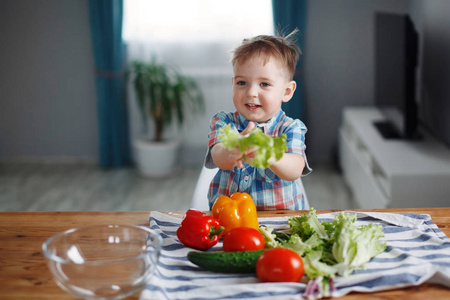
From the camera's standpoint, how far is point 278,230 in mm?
1334

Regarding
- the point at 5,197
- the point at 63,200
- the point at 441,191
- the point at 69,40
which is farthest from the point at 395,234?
the point at 69,40

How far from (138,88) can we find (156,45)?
0.45 metres

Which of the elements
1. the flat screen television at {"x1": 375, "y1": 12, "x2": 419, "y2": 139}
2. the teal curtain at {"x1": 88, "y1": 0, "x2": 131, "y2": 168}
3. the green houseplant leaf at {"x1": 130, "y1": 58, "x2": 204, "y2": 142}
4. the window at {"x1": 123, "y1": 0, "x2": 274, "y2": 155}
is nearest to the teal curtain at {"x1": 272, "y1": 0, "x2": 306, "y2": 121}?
the window at {"x1": 123, "y1": 0, "x2": 274, "y2": 155}

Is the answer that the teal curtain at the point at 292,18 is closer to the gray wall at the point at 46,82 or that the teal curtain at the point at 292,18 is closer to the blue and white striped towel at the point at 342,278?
the gray wall at the point at 46,82

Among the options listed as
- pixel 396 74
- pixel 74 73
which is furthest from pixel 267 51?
pixel 74 73

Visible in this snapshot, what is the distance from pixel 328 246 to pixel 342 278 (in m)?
0.12

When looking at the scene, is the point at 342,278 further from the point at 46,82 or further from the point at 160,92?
the point at 46,82

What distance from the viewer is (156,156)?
14.0ft

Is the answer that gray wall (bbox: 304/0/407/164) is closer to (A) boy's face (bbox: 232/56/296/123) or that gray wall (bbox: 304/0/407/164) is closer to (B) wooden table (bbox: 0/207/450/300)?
(A) boy's face (bbox: 232/56/296/123)

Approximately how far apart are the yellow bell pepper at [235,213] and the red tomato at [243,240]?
103 mm

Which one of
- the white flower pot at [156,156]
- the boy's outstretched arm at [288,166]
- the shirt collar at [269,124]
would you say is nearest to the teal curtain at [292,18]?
the white flower pot at [156,156]

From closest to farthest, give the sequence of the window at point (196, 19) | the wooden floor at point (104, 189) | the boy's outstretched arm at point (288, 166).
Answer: the boy's outstretched arm at point (288, 166)
the wooden floor at point (104, 189)
the window at point (196, 19)

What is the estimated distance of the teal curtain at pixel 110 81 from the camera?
13.9 ft

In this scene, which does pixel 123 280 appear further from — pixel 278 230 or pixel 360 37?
pixel 360 37
